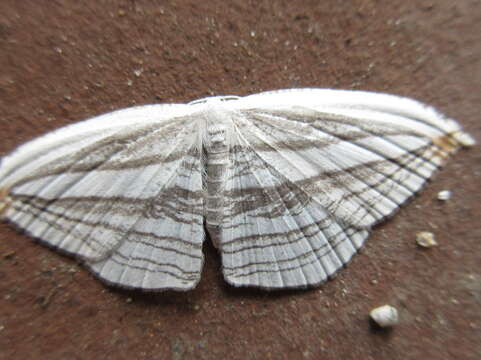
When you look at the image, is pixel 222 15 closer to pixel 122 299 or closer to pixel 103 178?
pixel 103 178

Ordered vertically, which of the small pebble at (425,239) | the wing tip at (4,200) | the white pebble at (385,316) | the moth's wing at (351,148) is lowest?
the white pebble at (385,316)

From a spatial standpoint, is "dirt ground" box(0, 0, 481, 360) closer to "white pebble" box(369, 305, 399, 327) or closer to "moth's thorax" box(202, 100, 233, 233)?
"white pebble" box(369, 305, 399, 327)

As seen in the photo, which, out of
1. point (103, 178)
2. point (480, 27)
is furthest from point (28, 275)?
point (480, 27)

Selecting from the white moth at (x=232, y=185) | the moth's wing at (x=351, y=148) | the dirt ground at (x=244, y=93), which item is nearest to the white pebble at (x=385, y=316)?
the dirt ground at (x=244, y=93)

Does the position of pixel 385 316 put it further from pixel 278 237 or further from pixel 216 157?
pixel 216 157

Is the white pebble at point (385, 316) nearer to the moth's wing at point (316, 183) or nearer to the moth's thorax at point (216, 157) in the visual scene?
the moth's wing at point (316, 183)
